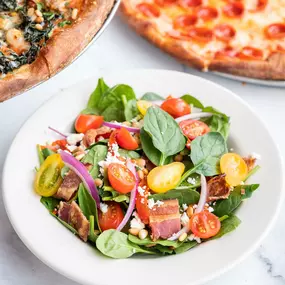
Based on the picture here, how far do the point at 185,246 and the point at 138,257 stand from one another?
0.55 ft

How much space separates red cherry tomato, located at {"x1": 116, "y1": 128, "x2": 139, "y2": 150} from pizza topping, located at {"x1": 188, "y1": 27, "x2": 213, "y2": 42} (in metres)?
0.97

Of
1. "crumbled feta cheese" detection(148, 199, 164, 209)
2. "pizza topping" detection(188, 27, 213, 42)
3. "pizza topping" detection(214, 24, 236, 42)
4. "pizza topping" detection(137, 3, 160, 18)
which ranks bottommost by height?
"crumbled feta cheese" detection(148, 199, 164, 209)

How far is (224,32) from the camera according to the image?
310 centimetres

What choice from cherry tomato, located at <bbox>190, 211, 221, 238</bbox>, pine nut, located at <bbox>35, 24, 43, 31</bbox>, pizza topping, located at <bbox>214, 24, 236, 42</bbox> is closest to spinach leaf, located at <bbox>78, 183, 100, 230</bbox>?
cherry tomato, located at <bbox>190, 211, 221, 238</bbox>

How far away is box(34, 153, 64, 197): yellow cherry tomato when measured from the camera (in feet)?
7.09

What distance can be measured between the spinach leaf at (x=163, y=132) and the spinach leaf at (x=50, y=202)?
417 millimetres

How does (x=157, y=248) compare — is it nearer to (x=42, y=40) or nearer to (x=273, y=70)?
(x=42, y=40)

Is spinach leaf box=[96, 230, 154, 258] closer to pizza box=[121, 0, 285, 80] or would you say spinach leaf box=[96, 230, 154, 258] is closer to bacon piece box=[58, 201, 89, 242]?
bacon piece box=[58, 201, 89, 242]

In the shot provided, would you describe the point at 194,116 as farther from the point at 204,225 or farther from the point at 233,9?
the point at 233,9

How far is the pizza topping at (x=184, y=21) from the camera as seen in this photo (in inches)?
123

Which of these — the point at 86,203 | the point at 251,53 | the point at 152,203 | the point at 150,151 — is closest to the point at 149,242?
the point at 152,203

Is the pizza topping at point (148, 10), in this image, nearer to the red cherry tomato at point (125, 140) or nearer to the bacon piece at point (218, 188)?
the red cherry tomato at point (125, 140)

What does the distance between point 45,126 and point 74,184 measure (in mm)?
391

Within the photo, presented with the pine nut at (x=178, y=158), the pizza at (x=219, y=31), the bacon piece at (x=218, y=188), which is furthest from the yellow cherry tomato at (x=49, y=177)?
the pizza at (x=219, y=31)
